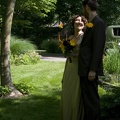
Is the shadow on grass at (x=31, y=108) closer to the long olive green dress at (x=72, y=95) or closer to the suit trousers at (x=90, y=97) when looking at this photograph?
the long olive green dress at (x=72, y=95)

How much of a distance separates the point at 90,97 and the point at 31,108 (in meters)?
2.25

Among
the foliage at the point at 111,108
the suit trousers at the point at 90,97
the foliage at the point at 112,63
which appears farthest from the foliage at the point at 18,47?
the suit trousers at the point at 90,97

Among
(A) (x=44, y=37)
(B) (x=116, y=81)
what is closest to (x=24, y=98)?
(B) (x=116, y=81)

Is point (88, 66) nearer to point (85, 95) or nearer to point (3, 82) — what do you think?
point (85, 95)

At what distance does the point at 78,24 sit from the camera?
4.18 m

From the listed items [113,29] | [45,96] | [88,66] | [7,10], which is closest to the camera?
[88,66]

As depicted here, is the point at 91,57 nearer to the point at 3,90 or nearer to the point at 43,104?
the point at 43,104

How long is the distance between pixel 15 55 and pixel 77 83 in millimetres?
10624

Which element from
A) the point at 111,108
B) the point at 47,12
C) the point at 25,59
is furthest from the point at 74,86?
the point at 47,12

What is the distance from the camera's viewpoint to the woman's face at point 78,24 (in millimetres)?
4148

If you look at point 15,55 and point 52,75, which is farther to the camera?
point 15,55

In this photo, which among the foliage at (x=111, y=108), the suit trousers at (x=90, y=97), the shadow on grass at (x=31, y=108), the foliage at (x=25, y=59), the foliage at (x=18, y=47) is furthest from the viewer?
the foliage at (x=18, y=47)

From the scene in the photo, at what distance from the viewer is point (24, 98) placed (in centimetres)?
666

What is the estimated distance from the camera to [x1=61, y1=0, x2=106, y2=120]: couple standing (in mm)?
3799
